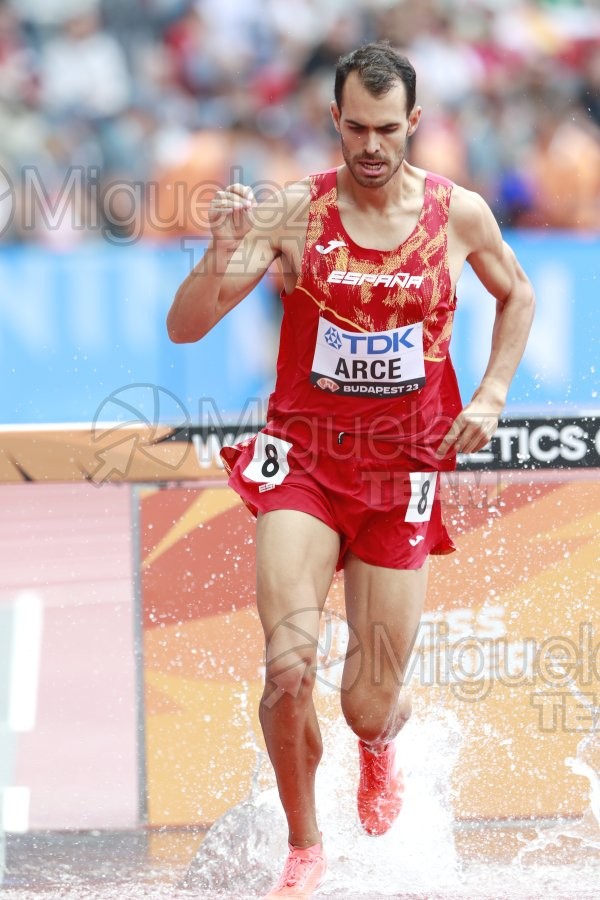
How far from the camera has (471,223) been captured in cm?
366

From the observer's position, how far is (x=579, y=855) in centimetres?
431

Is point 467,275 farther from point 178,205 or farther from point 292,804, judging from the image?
point 292,804

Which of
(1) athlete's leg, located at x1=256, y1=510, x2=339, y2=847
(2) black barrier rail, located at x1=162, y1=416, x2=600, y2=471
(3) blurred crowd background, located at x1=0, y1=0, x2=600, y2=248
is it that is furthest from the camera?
(3) blurred crowd background, located at x1=0, y1=0, x2=600, y2=248

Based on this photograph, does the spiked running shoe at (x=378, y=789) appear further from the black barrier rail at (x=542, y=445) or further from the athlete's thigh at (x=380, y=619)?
the black barrier rail at (x=542, y=445)

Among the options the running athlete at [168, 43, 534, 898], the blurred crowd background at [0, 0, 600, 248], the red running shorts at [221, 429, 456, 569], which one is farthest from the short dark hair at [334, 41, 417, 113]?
the blurred crowd background at [0, 0, 600, 248]

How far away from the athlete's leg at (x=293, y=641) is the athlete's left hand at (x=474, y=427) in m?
0.43

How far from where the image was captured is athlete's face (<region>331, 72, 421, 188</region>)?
11.1 feet

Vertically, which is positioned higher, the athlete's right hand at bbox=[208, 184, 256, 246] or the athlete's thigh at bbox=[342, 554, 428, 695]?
the athlete's right hand at bbox=[208, 184, 256, 246]

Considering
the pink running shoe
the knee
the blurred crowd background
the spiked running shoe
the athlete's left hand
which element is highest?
the blurred crowd background

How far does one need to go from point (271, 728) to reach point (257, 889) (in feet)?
2.74

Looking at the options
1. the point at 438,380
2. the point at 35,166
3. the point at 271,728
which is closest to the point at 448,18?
the point at 35,166

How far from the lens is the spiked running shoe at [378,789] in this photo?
13.6 ft

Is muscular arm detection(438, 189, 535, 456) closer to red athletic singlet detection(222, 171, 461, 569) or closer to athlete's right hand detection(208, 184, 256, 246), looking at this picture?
red athletic singlet detection(222, 171, 461, 569)

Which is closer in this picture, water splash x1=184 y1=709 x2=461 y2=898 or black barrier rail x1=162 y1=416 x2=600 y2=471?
water splash x1=184 y1=709 x2=461 y2=898
